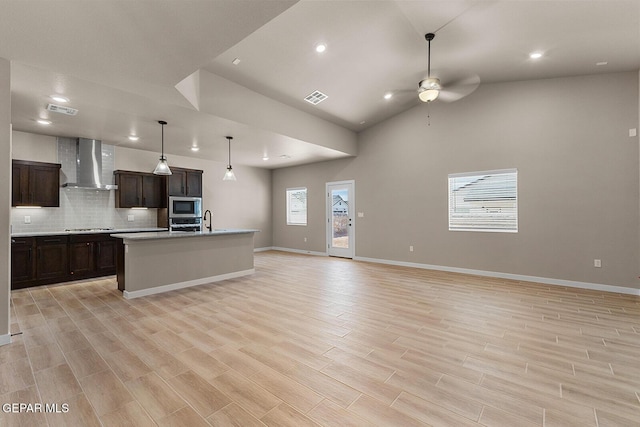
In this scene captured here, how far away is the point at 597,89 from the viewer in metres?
4.55

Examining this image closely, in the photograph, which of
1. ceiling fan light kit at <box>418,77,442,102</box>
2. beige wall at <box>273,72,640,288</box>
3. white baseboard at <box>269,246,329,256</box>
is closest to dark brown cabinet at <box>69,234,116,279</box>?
white baseboard at <box>269,246,329,256</box>

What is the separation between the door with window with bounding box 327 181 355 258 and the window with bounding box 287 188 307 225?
3.49 ft

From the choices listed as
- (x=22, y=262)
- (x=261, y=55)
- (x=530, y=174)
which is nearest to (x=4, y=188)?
(x=22, y=262)

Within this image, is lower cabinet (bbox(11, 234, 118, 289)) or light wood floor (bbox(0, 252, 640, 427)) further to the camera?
lower cabinet (bbox(11, 234, 118, 289))

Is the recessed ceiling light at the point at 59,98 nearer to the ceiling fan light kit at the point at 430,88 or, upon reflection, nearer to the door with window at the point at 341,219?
the ceiling fan light kit at the point at 430,88

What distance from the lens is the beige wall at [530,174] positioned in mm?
4418

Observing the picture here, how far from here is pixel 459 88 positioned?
18.1ft

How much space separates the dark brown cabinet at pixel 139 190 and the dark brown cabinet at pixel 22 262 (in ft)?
5.46

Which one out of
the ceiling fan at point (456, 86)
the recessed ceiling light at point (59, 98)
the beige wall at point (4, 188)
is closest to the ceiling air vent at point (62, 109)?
the recessed ceiling light at point (59, 98)

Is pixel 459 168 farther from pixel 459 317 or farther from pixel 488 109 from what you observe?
pixel 459 317

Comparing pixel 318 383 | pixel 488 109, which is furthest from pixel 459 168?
pixel 318 383

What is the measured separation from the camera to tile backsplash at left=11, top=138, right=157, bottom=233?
5.21m

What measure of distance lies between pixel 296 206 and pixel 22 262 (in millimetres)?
6335

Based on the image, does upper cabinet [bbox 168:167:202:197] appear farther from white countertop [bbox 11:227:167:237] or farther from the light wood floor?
the light wood floor
